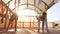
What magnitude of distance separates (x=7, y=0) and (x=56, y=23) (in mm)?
6330

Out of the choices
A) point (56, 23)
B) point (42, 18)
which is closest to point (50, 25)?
point (56, 23)

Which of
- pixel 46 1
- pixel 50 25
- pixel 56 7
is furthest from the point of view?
pixel 50 25

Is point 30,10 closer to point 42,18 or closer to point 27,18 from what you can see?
point 27,18

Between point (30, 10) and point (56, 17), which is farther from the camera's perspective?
point (30, 10)

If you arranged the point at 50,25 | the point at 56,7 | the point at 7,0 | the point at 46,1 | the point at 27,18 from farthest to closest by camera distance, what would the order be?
1. the point at 27,18
2. the point at 50,25
3. the point at 56,7
4. the point at 46,1
5. the point at 7,0

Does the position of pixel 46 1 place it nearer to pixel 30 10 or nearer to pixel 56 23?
pixel 56 23

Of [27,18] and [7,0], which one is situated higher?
[7,0]

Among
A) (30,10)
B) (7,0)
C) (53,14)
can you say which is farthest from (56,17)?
(7,0)

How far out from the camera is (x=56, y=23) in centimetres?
1519

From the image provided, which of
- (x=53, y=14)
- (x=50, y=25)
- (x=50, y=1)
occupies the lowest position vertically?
(x=50, y=25)

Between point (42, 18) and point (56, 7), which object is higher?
point (56, 7)

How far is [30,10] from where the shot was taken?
18375 millimetres

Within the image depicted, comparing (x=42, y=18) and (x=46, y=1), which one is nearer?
(x=42, y=18)

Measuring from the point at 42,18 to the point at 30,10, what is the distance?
13.4 m
